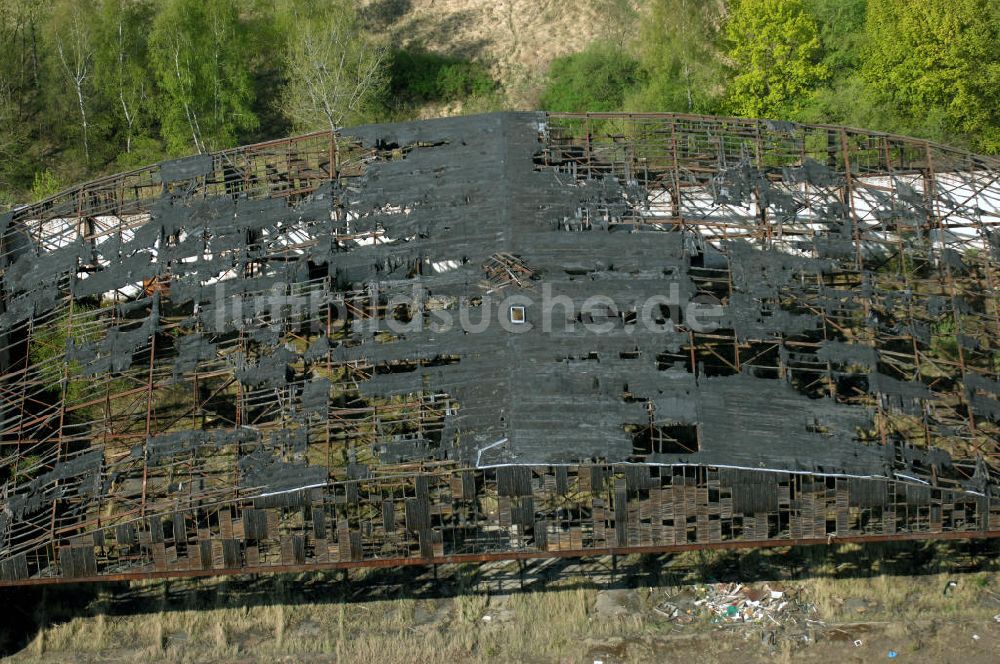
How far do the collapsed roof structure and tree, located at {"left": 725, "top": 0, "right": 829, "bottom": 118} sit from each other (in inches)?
361

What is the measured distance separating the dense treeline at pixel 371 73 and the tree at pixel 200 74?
7cm

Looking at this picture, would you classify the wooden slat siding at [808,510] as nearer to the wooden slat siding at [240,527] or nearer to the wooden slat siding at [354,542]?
the wooden slat siding at [354,542]

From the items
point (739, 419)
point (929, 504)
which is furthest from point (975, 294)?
point (739, 419)

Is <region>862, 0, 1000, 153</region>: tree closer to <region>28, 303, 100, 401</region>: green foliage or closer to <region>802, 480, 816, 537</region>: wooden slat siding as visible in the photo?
<region>802, 480, 816, 537</region>: wooden slat siding

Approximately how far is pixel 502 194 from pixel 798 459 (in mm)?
11174

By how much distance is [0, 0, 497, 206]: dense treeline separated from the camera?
48.8 m

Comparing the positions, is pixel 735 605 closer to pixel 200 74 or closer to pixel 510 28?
pixel 200 74

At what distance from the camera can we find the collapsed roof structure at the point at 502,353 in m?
29.7

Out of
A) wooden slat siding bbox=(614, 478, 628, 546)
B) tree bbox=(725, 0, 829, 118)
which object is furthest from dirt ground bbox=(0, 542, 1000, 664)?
tree bbox=(725, 0, 829, 118)

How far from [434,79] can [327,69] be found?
7461 mm

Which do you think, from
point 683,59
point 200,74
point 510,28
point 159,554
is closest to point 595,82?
point 683,59

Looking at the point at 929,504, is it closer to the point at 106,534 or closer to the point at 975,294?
the point at 975,294

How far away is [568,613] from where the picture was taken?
1241 inches

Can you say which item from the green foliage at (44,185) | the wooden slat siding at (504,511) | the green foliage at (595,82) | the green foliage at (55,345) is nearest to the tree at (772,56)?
the green foliage at (595,82)
